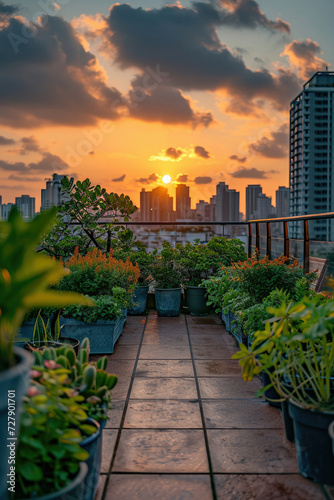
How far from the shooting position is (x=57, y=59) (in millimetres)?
5613

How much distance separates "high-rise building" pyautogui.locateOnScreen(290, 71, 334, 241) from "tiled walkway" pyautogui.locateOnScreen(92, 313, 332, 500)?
388 ft

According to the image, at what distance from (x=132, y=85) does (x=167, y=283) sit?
9.30ft

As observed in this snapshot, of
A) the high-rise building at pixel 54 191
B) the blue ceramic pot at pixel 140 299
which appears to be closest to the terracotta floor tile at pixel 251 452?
the blue ceramic pot at pixel 140 299

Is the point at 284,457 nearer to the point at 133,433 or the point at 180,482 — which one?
the point at 180,482

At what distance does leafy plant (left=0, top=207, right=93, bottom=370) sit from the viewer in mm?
1071

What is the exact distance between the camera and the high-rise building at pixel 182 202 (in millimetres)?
7480

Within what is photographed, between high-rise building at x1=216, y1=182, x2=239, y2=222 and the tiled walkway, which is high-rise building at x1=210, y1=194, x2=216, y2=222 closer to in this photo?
high-rise building at x1=216, y1=182, x2=239, y2=222

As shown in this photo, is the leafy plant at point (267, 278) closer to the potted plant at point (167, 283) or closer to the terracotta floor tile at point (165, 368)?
the terracotta floor tile at point (165, 368)

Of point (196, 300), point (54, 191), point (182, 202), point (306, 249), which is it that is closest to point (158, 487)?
point (306, 249)

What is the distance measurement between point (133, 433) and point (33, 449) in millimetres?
1207

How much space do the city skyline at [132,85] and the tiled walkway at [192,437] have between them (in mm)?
2653

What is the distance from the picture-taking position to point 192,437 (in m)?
2.26

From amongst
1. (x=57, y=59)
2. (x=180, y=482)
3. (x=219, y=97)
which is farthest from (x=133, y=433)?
(x=219, y=97)

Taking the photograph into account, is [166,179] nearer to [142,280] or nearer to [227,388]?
[142,280]
